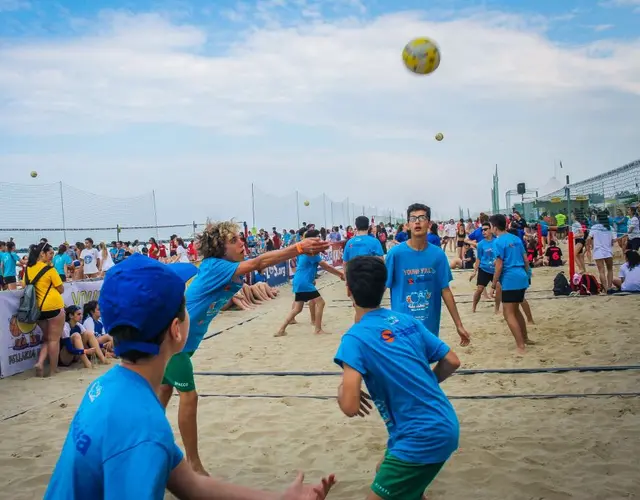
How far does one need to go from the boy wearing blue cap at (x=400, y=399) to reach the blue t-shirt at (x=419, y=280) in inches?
89.8

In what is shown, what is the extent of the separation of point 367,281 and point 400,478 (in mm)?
880

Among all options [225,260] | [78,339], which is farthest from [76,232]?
[225,260]

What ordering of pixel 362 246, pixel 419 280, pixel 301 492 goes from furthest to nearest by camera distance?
pixel 362 246
pixel 419 280
pixel 301 492

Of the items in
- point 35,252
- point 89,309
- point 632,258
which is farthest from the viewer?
point 632,258

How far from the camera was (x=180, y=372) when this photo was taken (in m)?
3.85

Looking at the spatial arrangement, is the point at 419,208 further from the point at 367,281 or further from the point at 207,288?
the point at 367,281

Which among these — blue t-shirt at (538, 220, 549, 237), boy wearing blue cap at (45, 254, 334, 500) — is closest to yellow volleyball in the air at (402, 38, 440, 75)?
boy wearing blue cap at (45, 254, 334, 500)

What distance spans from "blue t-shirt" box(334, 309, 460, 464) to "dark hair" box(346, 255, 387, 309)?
0.41 ft

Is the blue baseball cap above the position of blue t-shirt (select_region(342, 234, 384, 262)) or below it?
above

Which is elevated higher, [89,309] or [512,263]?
[512,263]

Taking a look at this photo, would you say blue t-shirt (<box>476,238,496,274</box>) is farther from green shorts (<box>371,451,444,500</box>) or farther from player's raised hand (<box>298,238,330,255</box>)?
green shorts (<box>371,451,444,500</box>)

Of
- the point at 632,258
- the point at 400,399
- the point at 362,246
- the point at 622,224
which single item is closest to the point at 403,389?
the point at 400,399

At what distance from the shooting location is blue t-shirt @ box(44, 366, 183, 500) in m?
1.16

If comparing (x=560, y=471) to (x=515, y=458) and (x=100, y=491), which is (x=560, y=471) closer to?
(x=515, y=458)
